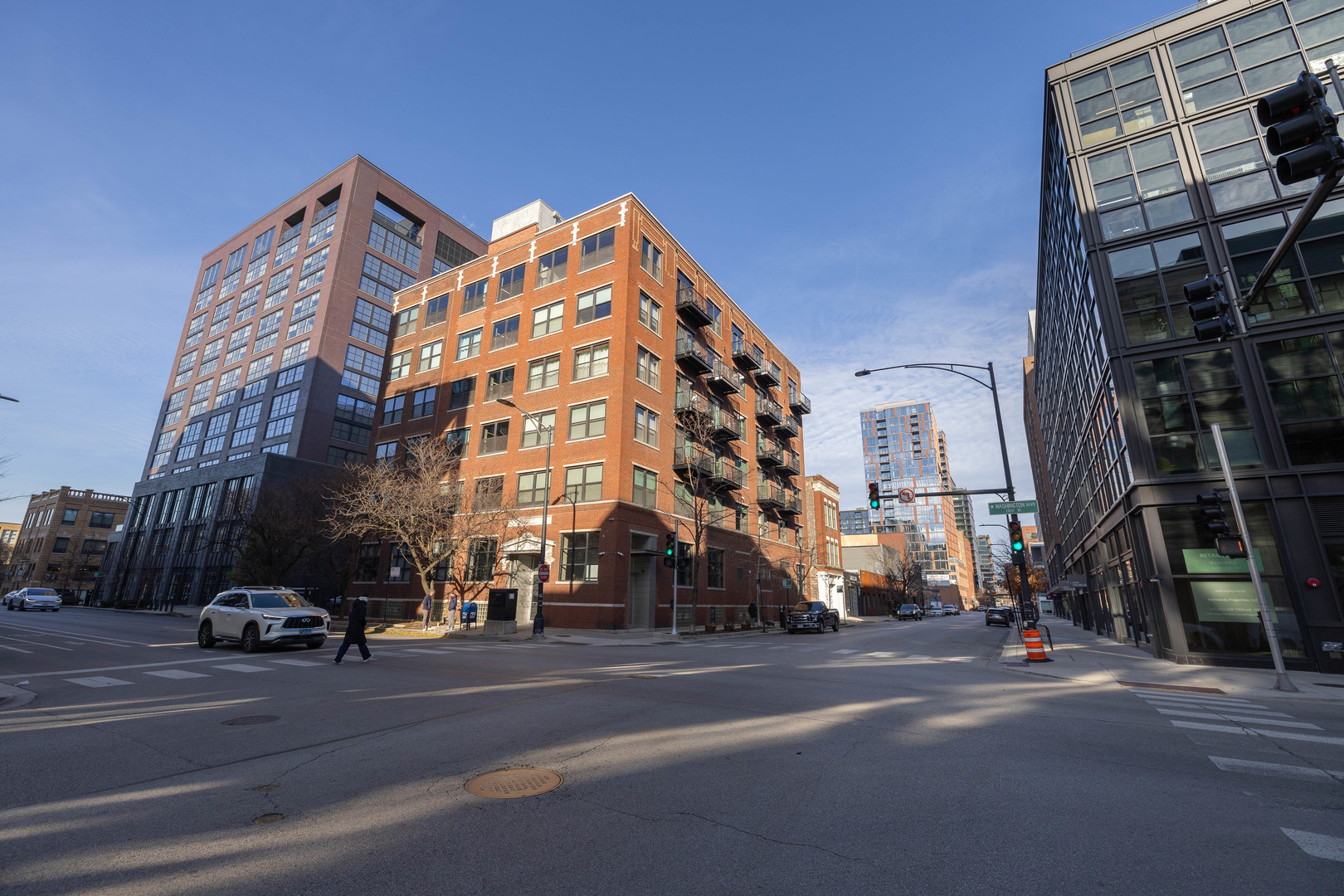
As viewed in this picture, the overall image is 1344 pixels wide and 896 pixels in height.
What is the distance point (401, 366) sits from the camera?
45438 mm

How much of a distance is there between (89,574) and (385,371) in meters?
67.1

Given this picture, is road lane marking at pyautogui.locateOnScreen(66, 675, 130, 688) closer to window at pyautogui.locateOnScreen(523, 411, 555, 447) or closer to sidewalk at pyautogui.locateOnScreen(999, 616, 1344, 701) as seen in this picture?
sidewalk at pyautogui.locateOnScreen(999, 616, 1344, 701)

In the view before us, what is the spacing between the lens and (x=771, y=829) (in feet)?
14.5

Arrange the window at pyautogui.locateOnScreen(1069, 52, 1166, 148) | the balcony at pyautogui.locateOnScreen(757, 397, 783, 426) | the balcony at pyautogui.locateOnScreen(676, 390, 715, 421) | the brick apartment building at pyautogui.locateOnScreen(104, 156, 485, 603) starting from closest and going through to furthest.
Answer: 1. the window at pyautogui.locateOnScreen(1069, 52, 1166, 148)
2. the balcony at pyautogui.locateOnScreen(676, 390, 715, 421)
3. the balcony at pyautogui.locateOnScreen(757, 397, 783, 426)
4. the brick apartment building at pyautogui.locateOnScreen(104, 156, 485, 603)

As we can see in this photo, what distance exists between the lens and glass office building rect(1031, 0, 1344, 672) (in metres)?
16.7

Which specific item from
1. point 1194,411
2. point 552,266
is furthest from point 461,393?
point 1194,411

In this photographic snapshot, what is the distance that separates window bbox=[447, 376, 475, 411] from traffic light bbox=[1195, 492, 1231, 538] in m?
36.3

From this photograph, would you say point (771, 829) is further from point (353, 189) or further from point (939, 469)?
point (939, 469)

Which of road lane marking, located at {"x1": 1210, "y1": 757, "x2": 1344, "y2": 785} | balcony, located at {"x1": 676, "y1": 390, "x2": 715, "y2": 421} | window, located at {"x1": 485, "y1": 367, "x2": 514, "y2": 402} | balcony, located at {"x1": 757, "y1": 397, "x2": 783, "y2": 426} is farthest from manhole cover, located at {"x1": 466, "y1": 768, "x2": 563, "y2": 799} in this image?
balcony, located at {"x1": 757, "y1": 397, "x2": 783, "y2": 426}

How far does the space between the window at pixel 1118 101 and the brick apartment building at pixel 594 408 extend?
22155 mm

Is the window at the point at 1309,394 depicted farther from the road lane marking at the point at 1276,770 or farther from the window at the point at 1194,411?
the road lane marking at the point at 1276,770

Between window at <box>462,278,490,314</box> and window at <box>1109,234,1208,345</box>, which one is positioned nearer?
window at <box>1109,234,1208,345</box>

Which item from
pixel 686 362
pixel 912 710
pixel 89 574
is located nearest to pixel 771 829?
pixel 912 710

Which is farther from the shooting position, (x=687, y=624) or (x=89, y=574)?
(x=89, y=574)
